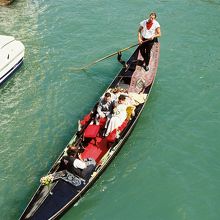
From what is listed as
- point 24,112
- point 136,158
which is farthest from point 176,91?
point 24,112

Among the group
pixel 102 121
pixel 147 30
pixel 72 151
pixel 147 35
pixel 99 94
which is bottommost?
pixel 99 94

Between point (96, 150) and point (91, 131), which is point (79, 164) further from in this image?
point (91, 131)

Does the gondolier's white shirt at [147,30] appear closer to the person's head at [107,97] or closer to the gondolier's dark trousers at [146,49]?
the gondolier's dark trousers at [146,49]

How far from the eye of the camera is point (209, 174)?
10.4m

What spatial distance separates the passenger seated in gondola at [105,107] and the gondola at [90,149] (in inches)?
8.4

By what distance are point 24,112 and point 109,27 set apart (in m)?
6.61

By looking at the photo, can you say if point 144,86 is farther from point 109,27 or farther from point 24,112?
point 109,27

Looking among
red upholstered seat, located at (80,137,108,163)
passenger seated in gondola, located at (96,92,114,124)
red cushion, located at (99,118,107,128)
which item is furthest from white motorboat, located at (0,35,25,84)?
red upholstered seat, located at (80,137,108,163)

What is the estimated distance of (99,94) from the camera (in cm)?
1329

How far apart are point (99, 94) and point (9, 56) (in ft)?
11.1

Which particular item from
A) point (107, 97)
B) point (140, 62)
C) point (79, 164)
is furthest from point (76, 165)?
point (140, 62)

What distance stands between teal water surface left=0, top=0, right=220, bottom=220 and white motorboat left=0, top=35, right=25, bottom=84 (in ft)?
1.19

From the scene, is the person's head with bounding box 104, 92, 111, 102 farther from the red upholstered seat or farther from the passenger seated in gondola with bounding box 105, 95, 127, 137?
the red upholstered seat

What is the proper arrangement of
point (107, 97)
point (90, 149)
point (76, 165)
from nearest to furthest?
point (76, 165) < point (90, 149) < point (107, 97)
